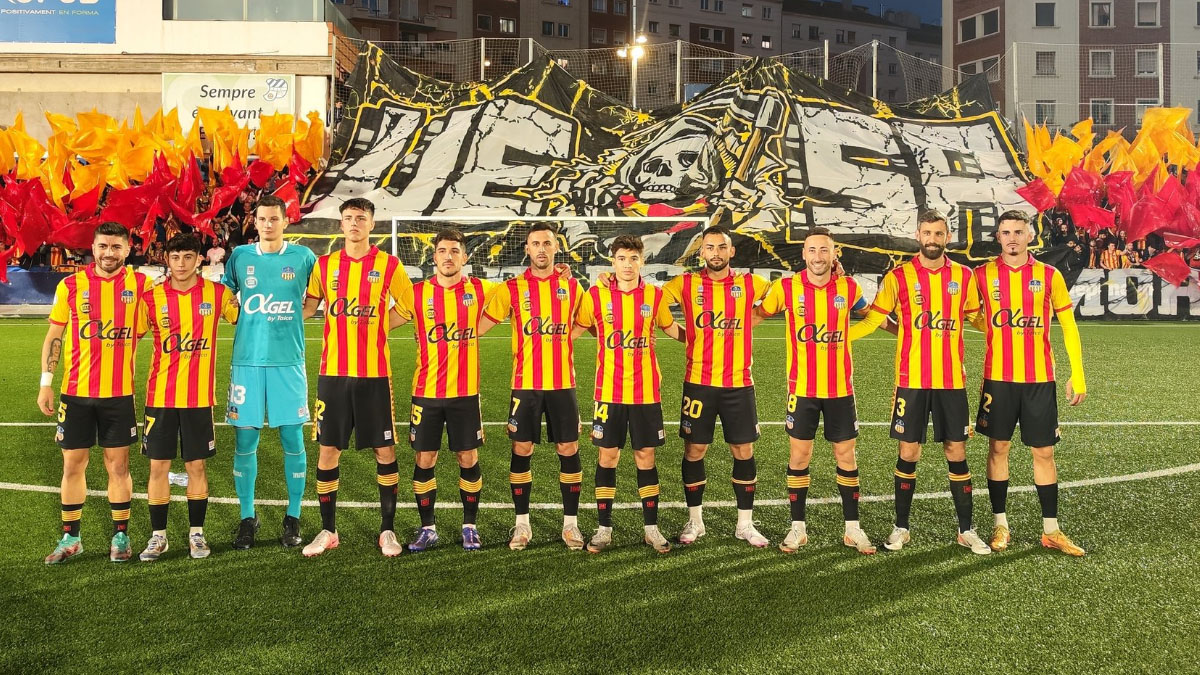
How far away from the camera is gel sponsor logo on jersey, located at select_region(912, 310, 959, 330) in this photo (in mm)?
4238

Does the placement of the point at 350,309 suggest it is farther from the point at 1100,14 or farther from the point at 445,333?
the point at 1100,14

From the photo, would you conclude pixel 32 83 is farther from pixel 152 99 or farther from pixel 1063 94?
pixel 1063 94

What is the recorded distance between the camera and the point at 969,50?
4528 centimetres

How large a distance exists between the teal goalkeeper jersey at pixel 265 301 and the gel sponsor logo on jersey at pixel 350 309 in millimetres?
219

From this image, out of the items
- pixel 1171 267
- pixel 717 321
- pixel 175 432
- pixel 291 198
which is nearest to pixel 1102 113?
pixel 1171 267

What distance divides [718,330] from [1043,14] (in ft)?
154

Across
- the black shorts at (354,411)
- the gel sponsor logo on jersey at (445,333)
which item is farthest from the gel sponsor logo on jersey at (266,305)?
the gel sponsor logo on jersey at (445,333)

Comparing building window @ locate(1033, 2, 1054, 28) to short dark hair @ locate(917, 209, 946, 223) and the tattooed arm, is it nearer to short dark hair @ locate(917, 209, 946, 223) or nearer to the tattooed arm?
short dark hair @ locate(917, 209, 946, 223)

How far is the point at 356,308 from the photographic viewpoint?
4234mm

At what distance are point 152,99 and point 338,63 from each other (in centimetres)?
505

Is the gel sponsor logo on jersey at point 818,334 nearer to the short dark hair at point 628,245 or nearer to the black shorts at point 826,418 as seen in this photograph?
the black shorts at point 826,418

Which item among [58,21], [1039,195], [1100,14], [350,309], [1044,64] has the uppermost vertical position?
[1100,14]

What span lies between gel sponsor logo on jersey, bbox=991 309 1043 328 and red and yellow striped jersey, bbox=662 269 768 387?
3.83 feet

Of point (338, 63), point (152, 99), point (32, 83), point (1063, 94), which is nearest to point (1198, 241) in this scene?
point (1063, 94)
